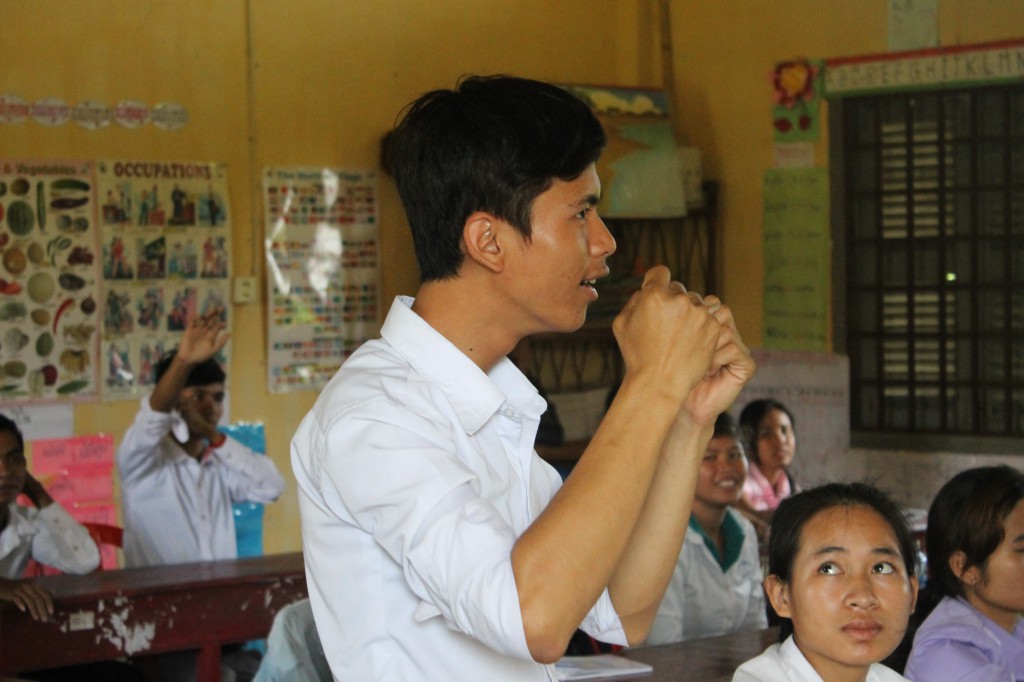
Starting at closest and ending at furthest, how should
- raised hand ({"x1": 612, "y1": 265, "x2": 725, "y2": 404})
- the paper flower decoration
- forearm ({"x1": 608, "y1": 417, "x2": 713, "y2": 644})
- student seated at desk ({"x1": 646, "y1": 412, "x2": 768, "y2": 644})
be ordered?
raised hand ({"x1": 612, "y1": 265, "x2": 725, "y2": 404})
forearm ({"x1": 608, "y1": 417, "x2": 713, "y2": 644})
student seated at desk ({"x1": 646, "y1": 412, "x2": 768, "y2": 644})
the paper flower decoration

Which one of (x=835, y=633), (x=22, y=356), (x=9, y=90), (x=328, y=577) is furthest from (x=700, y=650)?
(x=9, y=90)

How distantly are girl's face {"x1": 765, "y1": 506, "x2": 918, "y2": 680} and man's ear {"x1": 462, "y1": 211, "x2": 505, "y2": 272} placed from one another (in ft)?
2.88

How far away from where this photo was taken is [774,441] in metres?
4.50

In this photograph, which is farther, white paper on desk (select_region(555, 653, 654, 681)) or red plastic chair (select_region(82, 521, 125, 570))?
red plastic chair (select_region(82, 521, 125, 570))

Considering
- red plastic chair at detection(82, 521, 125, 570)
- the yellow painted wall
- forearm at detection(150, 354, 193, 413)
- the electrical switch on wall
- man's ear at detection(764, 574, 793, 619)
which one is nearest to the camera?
man's ear at detection(764, 574, 793, 619)

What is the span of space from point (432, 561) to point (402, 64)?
406cm

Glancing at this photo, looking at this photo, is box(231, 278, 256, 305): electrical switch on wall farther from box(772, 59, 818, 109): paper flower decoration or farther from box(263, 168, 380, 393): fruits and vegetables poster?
box(772, 59, 818, 109): paper flower decoration

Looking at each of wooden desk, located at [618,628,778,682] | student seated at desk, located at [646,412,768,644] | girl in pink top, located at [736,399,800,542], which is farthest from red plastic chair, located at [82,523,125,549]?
girl in pink top, located at [736,399,800,542]

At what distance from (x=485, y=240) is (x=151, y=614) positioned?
7.73 ft

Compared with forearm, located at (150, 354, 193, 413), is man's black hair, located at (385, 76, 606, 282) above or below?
above

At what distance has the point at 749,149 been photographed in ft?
17.2

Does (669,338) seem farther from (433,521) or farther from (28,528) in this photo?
(28,528)

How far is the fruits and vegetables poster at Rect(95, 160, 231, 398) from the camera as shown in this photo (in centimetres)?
419

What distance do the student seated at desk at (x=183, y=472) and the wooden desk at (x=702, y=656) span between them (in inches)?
65.3
